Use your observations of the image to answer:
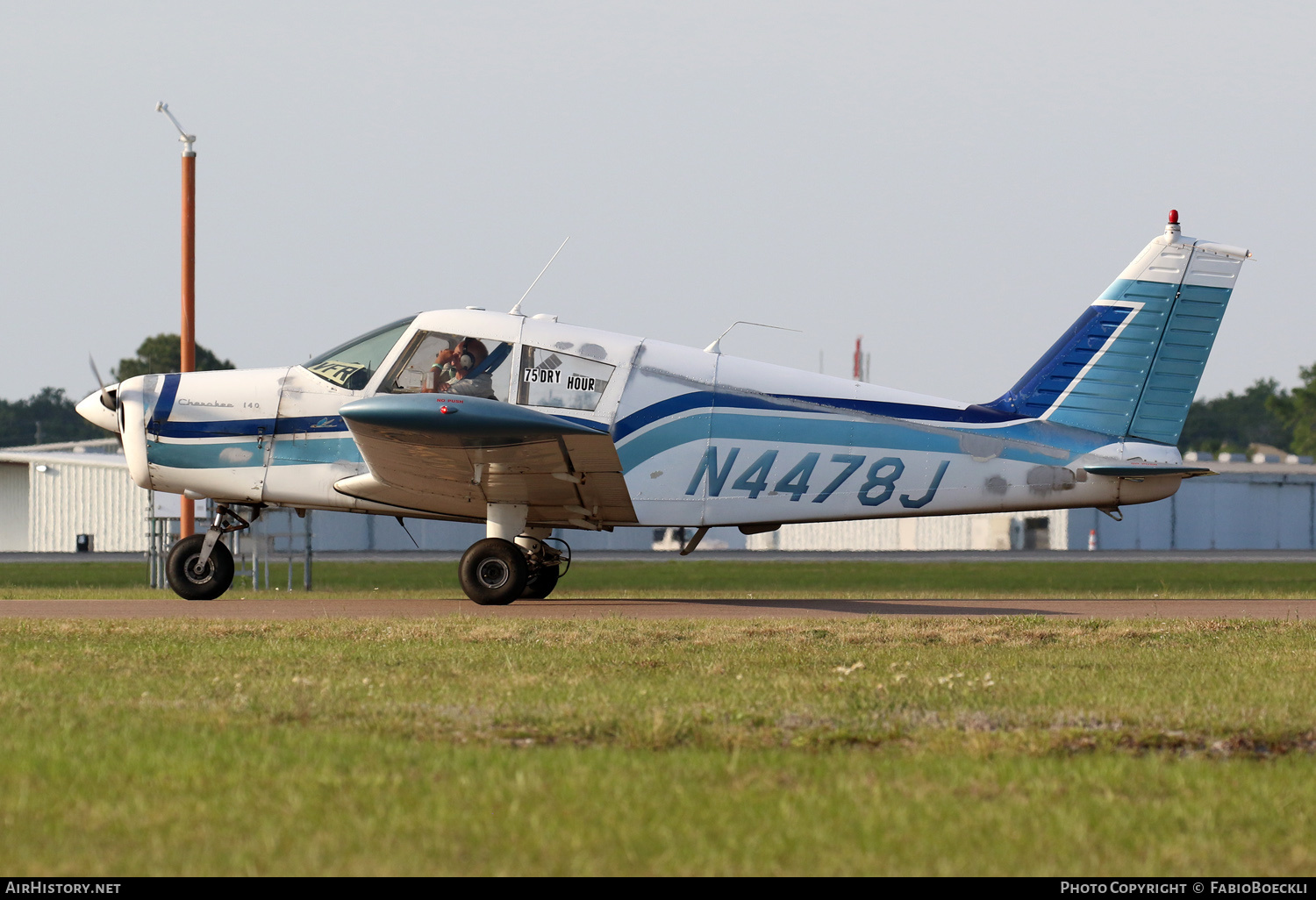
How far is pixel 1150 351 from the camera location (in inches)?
540

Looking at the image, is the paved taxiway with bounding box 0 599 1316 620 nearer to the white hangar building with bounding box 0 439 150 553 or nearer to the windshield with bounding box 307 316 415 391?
the windshield with bounding box 307 316 415 391

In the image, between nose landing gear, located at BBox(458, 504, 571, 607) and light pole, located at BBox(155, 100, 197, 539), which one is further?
light pole, located at BBox(155, 100, 197, 539)

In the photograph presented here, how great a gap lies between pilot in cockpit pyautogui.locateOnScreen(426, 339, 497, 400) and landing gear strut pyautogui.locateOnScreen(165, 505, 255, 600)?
2950mm

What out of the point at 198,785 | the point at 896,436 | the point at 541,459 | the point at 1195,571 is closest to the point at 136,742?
the point at 198,785

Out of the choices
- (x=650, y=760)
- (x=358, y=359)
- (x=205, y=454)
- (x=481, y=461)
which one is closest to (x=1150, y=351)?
(x=481, y=461)

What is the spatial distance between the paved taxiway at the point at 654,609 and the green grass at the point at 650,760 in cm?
302

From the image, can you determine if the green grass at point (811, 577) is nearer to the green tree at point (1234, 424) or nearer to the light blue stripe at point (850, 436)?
the light blue stripe at point (850, 436)

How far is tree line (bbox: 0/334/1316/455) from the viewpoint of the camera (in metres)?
74.7

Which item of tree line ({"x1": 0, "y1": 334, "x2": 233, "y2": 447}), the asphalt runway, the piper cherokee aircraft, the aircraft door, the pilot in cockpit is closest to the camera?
the asphalt runway

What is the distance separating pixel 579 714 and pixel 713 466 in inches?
296

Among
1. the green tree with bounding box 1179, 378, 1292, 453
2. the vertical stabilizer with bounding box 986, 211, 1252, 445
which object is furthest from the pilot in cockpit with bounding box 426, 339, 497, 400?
the green tree with bounding box 1179, 378, 1292, 453

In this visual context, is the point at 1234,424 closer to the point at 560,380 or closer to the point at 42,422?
the point at 42,422

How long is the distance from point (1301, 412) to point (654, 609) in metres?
107

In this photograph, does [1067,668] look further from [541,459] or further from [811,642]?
[541,459]
